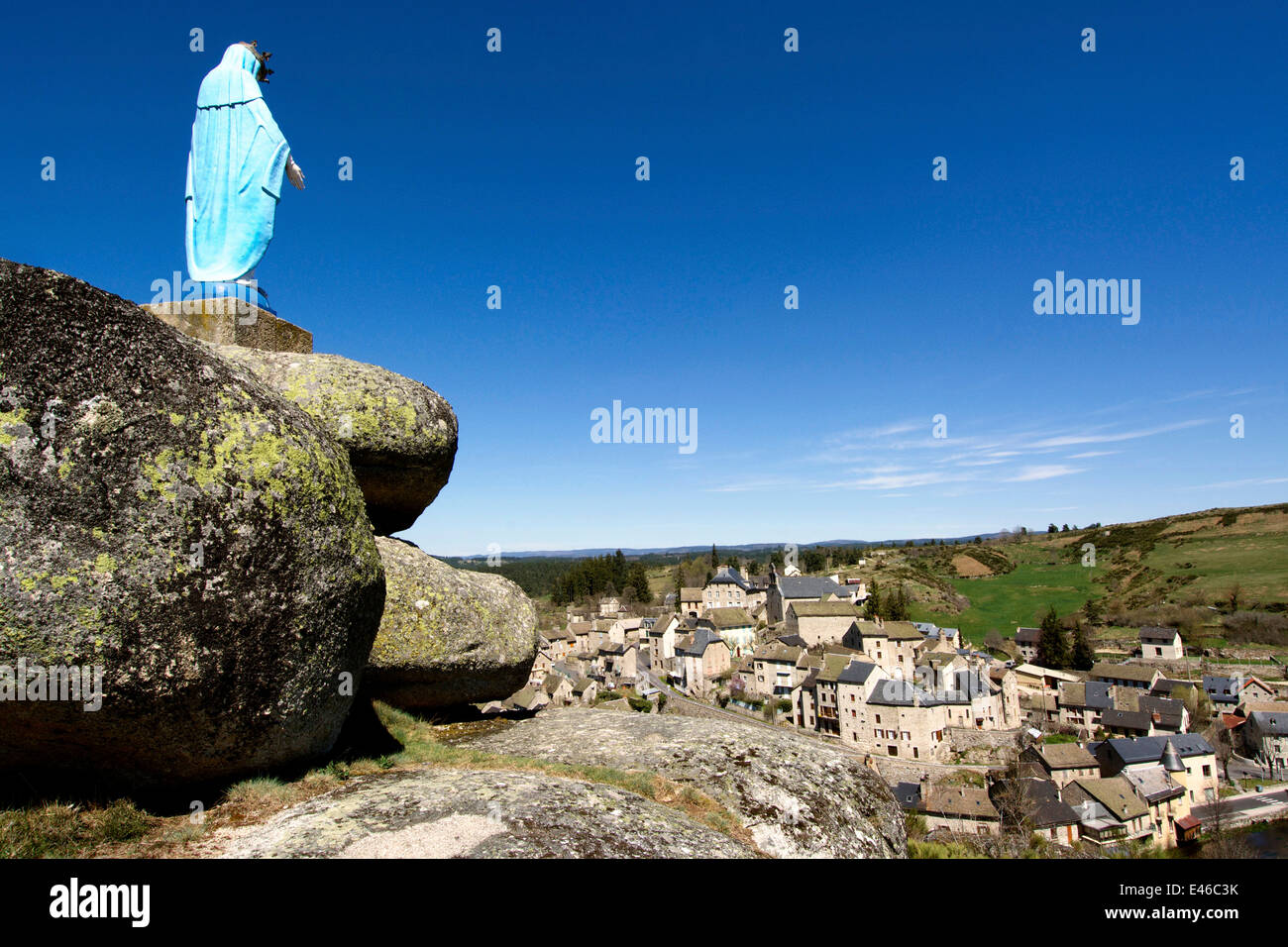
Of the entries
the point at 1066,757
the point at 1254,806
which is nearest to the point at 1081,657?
the point at 1254,806

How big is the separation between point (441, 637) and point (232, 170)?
927 centimetres

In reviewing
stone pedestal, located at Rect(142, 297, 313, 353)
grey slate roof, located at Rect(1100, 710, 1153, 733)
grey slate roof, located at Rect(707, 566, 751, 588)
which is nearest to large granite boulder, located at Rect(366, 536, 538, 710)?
stone pedestal, located at Rect(142, 297, 313, 353)

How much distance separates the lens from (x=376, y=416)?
9.80m

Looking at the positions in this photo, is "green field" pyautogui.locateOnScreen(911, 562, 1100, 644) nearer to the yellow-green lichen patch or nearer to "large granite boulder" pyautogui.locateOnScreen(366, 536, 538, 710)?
"large granite boulder" pyautogui.locateOnScreen(366, 536, 538, 710)

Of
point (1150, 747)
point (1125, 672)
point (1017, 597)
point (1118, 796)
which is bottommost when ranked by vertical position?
point (1118, 796)

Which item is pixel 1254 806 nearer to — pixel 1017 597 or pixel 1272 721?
pixel 1272 721

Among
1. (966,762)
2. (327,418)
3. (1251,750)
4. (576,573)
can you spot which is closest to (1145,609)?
(1251,750)

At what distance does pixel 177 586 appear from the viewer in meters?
5.20

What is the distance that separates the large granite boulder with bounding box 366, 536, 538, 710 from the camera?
31.2ft

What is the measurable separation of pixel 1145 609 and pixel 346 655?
14074 centimetres

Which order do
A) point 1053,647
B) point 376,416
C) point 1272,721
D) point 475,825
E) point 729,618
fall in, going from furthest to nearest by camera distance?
1. point 729,618
2. point 1053,647
3. point 1272,721
4. point 376,416
5. point 475,825

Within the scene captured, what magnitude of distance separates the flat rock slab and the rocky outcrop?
137 cm

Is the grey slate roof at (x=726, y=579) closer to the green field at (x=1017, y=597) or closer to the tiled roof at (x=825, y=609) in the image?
the tiled roof at (x=825, y=609)
